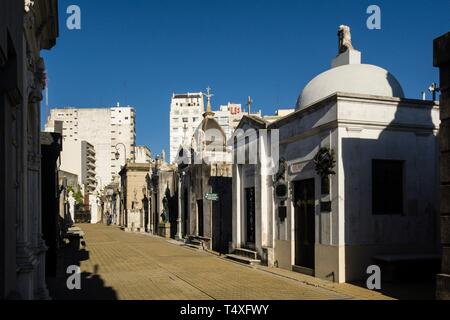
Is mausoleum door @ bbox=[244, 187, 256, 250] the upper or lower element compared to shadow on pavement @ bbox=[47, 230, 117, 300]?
upper

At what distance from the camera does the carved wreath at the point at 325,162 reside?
45.7 ft

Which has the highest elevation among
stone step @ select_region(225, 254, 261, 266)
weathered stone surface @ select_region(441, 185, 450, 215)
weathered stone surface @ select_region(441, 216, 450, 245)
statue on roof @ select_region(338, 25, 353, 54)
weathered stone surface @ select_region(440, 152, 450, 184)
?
statue on roof @ select_region(338, 25, 353, 54)

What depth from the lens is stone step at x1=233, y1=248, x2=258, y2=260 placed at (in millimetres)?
18717

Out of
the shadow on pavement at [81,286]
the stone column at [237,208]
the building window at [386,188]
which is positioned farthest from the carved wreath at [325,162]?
the stone column at [237,208]

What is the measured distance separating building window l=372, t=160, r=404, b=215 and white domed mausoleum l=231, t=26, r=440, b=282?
28 mm

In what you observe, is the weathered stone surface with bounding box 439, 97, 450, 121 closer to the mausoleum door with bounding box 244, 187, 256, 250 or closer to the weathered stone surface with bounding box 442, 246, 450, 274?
the weathered stone surface with bounding box 442, 246, 450, 274

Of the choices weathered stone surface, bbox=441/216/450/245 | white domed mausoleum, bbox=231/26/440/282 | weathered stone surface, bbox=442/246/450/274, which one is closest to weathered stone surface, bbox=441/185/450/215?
weathered stone surface, bbox=441/216/450/245

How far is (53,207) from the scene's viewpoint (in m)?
13.3

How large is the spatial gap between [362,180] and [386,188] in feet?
2.75

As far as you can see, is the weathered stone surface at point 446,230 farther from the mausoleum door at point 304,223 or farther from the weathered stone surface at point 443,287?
the mausoleum door at point 304,223

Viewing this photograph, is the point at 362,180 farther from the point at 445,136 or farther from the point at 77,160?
the point at 77,160

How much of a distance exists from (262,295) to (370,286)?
9.06 ft

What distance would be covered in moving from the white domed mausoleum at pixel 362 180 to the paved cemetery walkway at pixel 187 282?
3.75 ft

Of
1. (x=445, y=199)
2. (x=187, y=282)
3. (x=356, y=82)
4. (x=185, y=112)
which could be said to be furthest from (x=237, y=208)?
(x=185, y=112)
